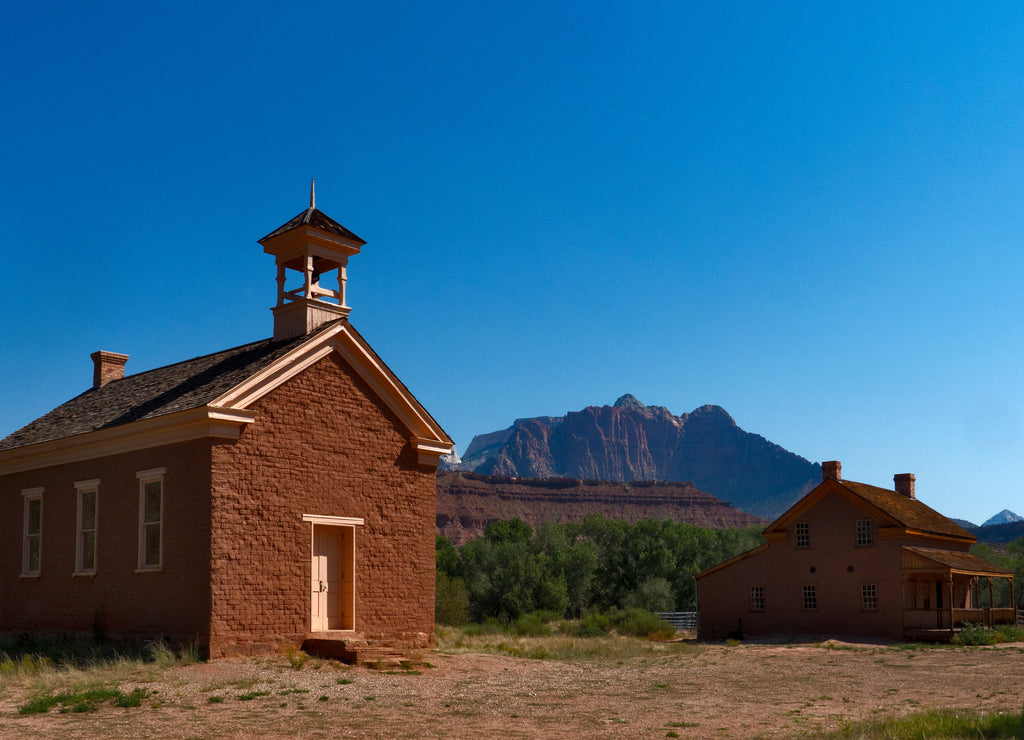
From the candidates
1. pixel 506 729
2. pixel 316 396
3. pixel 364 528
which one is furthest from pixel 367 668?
pixel 506 729

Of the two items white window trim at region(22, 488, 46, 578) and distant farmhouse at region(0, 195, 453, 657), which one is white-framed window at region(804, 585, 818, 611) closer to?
distant farmhouse at region(0, 195, 453, 657)

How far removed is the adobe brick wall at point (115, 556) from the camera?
2128cm

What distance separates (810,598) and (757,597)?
8.13ft

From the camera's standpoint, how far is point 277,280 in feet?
85.3

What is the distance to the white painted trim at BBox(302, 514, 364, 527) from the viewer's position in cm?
2309

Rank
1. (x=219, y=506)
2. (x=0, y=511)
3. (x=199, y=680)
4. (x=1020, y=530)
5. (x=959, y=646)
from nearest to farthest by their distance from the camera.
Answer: (x=199, y=680) → (x=219, y=506) → (x=0, y=511) → (x=959, y=646) → (x=1020, y=530)

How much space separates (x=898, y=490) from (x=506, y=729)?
41.0 meters

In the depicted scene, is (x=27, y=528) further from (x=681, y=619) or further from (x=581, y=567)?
(x=581, y=567)

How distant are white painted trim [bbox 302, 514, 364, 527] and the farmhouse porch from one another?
24.2 metres

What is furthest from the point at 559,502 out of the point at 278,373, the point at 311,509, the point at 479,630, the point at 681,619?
the point at 278,373

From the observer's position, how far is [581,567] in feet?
215

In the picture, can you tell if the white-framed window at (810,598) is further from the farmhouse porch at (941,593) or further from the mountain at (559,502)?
the mountain at (559,502)

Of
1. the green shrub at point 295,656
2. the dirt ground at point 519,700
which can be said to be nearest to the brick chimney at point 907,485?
the dirt ground at point 519,700

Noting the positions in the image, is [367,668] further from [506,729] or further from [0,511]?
[0,511]
